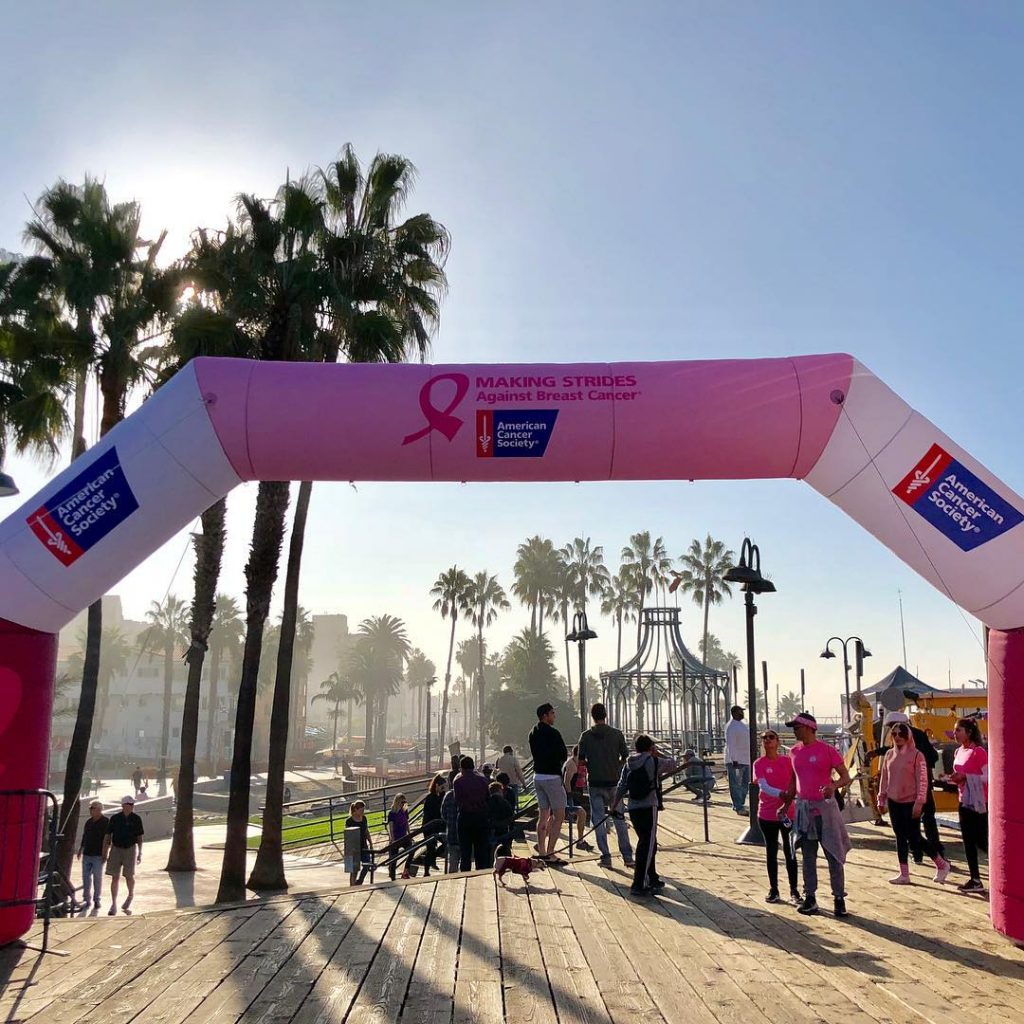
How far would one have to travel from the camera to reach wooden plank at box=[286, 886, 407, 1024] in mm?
5402

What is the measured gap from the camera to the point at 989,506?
7.24 m

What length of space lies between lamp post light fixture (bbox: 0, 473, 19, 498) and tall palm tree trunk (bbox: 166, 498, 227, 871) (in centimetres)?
1112

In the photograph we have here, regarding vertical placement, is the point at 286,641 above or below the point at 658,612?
below

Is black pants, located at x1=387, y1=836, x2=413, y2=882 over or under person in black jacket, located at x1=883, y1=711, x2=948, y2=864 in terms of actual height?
under

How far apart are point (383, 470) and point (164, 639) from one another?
108m

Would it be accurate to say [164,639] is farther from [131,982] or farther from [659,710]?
[131,982]

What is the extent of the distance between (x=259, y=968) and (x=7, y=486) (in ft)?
16.9

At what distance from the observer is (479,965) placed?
6.41 metres

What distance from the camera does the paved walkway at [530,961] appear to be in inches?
217

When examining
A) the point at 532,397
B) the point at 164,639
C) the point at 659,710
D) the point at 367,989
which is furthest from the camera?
the point at 164,639

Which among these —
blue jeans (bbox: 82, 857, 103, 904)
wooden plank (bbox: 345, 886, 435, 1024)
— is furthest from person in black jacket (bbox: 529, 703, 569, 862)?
blue jeans (bbox: 82, 857, 103, 904)

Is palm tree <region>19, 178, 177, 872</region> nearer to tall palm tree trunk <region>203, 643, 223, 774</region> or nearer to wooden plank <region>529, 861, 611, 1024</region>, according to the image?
wooden plank <region>529, 861, 611, 1024</region>

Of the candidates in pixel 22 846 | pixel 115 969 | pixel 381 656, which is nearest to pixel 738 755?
pixel 115 969

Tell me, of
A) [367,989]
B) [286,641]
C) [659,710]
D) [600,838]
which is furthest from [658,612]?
[367,989]
